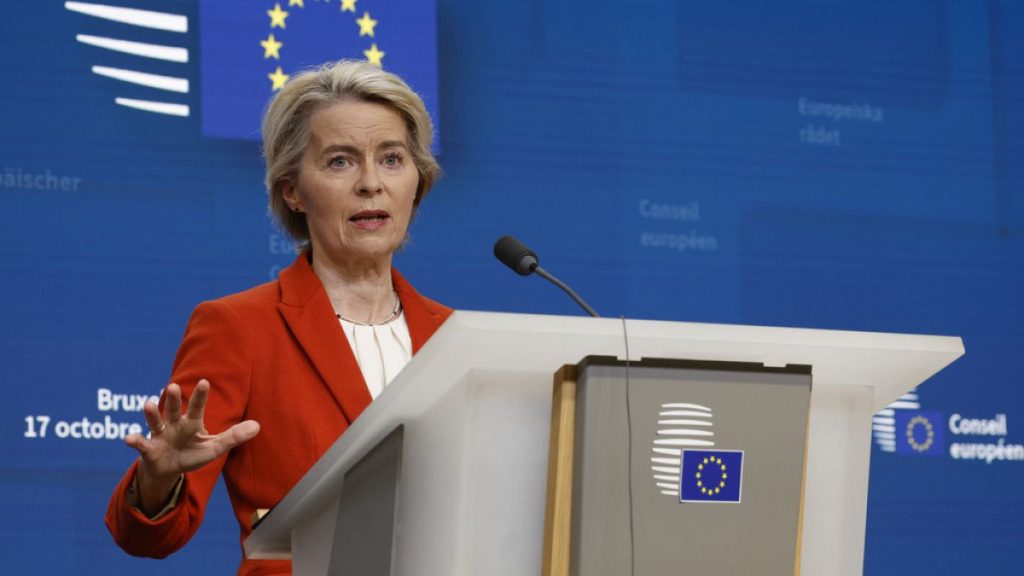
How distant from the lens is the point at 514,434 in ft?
3.82

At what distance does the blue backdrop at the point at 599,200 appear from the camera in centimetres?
292

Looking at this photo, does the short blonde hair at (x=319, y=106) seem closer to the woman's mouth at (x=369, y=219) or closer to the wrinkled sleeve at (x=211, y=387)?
the woman's mouth at (x=369, y=219)

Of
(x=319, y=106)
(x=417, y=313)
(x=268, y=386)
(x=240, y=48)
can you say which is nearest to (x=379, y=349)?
(x=417, y=313)

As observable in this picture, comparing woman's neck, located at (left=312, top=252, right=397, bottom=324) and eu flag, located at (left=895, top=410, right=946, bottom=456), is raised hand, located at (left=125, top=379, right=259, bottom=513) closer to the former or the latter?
woman's neck, located at (left=312, top=252, right=397, bottom=324)

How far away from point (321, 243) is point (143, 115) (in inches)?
43.9

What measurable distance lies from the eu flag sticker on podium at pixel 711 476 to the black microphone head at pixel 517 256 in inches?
21.2

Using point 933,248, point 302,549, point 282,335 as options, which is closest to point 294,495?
point 302,549

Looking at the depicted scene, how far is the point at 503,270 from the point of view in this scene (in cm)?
328

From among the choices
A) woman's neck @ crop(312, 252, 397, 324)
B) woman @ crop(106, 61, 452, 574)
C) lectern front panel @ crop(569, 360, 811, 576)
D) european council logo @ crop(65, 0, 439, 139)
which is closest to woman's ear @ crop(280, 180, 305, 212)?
woman @ crop(106, 61, 452, 574)

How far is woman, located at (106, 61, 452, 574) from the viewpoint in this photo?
1.71 m

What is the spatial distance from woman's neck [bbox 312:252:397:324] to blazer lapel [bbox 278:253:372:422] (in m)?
0.06

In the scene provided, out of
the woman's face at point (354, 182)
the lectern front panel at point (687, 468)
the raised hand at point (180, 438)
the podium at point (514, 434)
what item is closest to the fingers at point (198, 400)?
the raised hand at point (180, 438)

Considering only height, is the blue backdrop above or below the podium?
above

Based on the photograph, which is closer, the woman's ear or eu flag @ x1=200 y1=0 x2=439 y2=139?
the woman's ear
